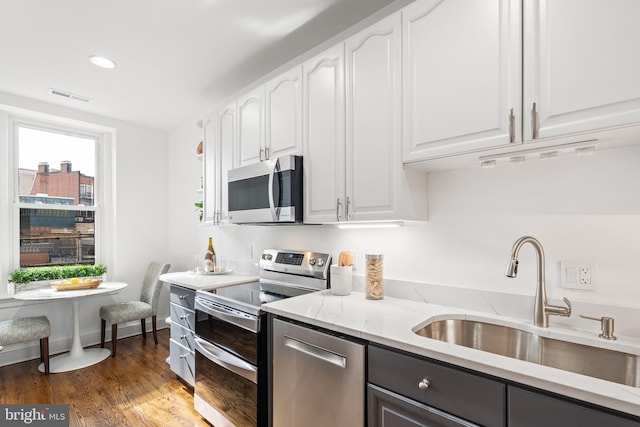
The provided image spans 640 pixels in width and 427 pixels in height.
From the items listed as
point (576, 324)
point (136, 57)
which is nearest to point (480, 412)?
Result: point (576, 324)

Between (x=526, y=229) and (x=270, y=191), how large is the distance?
1.38 meters

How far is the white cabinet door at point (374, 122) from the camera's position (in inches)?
61.9

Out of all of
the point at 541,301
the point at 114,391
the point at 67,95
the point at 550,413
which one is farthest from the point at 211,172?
the point at 550,413

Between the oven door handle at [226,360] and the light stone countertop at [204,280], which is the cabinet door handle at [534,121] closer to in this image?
the oven door handle at [226,360]

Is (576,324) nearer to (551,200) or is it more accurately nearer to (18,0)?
(551,200)

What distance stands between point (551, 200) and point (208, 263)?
2.51m

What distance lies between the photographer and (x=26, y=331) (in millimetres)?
2709

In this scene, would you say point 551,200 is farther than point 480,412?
Yes

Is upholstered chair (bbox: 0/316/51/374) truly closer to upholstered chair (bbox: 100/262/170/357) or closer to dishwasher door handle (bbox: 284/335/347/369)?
upholstered chair (bbox: 100/262/170/357)

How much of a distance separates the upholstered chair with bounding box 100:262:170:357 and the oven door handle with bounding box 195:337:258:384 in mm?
1404

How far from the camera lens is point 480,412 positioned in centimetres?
100

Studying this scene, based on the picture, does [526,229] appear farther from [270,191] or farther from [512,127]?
[270,191]

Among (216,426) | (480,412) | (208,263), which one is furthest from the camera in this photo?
(208,263)

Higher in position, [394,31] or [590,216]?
[394,31]
